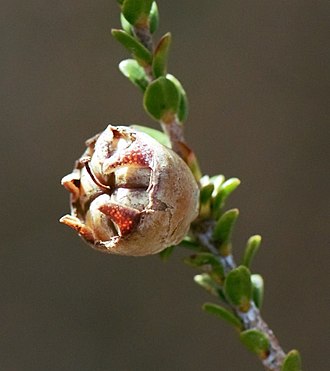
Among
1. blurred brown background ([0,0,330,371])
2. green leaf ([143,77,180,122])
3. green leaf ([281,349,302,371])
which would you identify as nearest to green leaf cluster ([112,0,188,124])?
green leaf ([143,77,180,122])

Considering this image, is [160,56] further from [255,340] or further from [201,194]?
[255,340]

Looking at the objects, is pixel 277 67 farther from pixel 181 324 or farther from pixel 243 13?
pixel 181 324

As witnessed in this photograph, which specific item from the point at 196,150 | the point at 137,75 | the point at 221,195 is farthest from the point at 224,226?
the point at 196,150

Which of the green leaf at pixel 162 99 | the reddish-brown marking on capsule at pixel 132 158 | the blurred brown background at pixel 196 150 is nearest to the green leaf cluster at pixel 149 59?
the green leaf at pixel 162 99

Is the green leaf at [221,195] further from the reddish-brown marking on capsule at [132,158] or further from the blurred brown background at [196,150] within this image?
the blurred brown background at [196,150]

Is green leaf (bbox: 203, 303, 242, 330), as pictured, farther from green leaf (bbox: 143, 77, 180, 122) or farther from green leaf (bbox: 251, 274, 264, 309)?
green leaf (bbox: 143, 77, 180, 122)

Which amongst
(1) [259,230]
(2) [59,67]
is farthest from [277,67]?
(2) [59,67]
